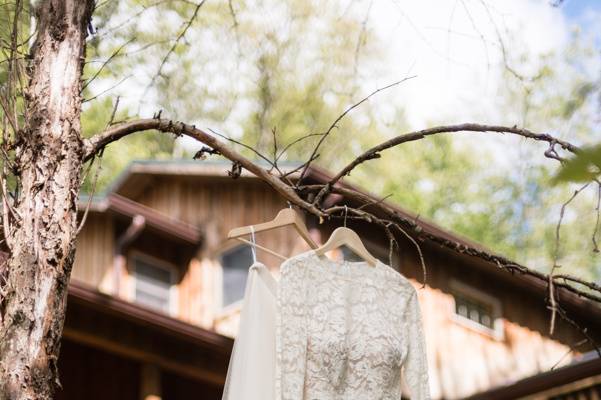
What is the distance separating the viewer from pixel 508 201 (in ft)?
70.6

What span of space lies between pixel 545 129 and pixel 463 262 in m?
9.65

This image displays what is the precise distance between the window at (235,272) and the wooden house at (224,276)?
1cm

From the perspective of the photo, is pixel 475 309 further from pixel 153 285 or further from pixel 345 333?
pixel 345 333

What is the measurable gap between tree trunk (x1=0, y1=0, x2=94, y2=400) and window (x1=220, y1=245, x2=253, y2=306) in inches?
327

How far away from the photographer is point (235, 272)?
11383 millimetres

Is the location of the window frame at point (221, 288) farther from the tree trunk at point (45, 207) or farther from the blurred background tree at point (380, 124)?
the tree trunk at point (45, 207)

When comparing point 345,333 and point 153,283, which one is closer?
point 345,333

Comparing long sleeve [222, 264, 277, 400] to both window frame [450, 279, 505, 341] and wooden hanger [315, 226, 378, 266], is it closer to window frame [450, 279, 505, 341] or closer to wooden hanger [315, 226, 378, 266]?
wooden hanger [315, 226, 378, 266]

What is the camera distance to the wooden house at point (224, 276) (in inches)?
428

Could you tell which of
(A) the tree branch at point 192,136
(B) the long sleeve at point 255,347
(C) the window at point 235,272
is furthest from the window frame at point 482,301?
(A) the tree branch at point 192,136

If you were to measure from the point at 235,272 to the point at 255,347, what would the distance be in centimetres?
835

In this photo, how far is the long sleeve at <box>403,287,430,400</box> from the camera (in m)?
3.19

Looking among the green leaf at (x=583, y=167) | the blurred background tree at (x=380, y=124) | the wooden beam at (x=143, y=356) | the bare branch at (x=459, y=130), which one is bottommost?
the green leaf at (x=583, y=167)

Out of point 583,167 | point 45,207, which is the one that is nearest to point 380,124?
point 45,207
